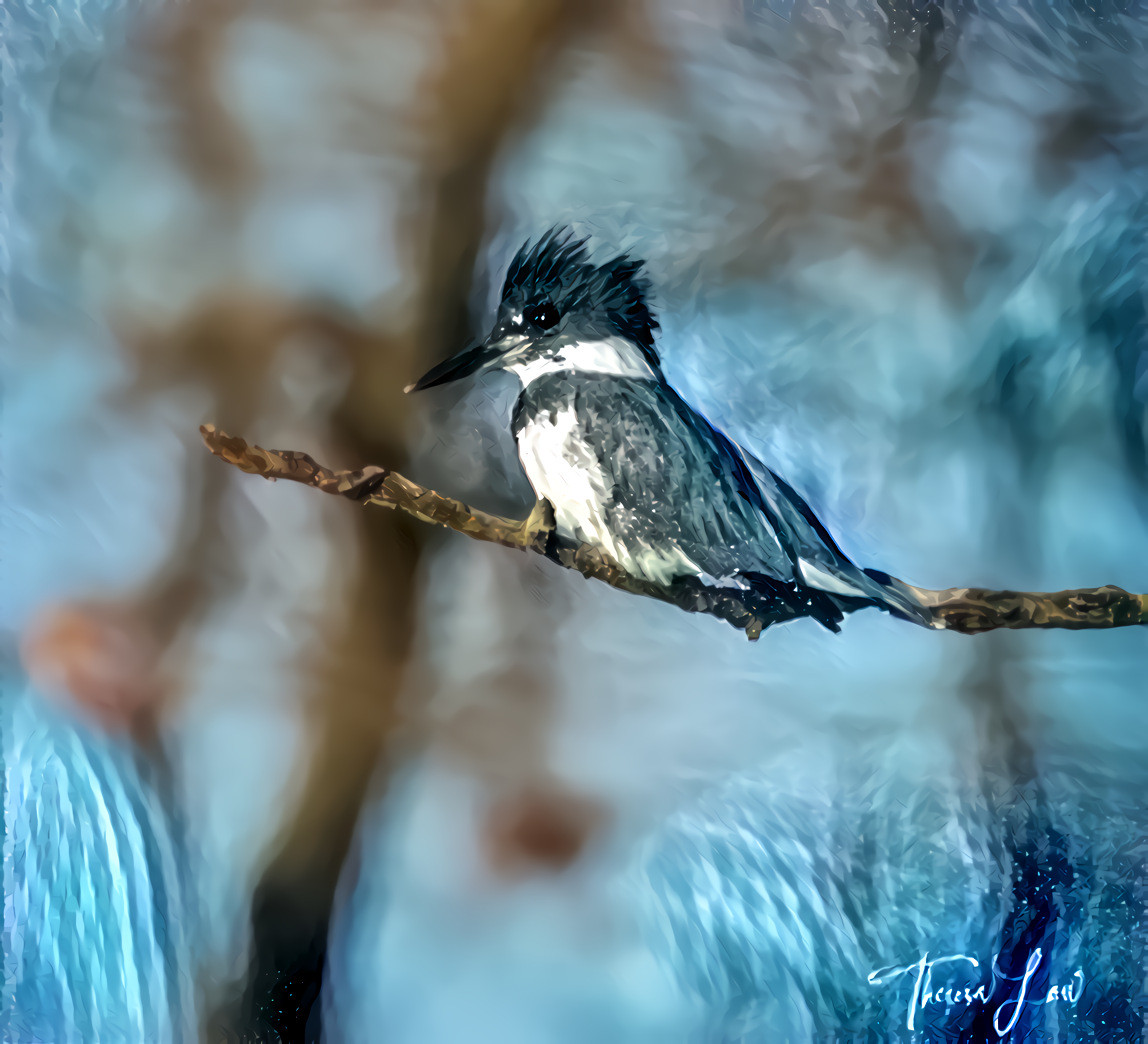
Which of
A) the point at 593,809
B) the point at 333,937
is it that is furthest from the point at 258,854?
the point at 593,809

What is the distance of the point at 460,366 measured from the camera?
2.72ft

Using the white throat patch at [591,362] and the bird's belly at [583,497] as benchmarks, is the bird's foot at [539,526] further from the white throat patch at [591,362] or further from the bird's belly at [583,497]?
the white throat patch at [591,362]

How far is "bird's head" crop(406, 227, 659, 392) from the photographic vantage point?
82 cm

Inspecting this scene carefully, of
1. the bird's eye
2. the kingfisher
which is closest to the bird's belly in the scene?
the kingfisher

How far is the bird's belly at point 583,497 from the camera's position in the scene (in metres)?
0.80

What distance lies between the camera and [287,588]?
0.84 metres

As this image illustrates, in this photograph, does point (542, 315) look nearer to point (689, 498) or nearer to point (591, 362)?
point (591, 362)

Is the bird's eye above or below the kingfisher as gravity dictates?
above

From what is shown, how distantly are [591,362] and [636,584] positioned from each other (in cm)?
25
